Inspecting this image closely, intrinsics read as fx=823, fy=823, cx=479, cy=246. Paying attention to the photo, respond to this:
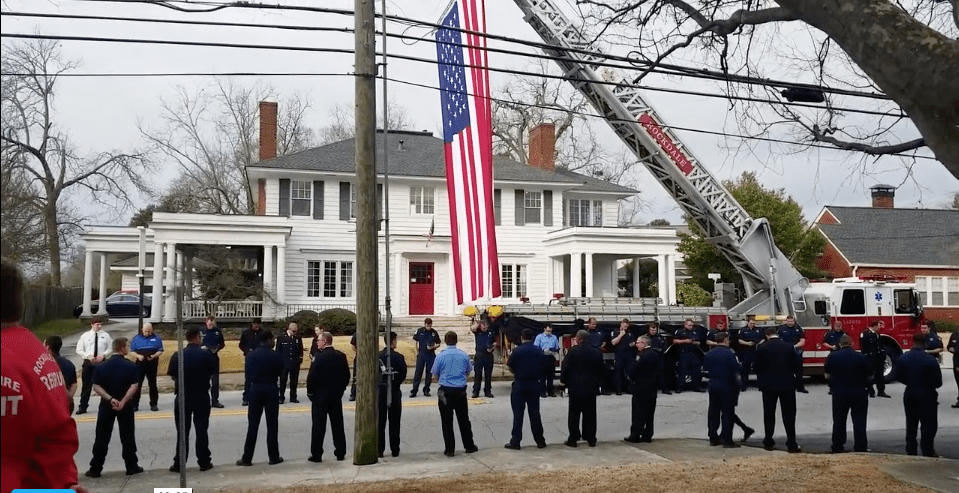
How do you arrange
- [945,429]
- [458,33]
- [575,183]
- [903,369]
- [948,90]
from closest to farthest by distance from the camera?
[948,90], [903,369], [458,33], [945,429], [575,183]

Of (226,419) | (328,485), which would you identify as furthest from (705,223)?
(328,485)

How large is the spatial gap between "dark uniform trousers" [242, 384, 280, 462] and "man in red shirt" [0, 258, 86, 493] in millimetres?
7435

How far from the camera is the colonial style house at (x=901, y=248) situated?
43.9 m

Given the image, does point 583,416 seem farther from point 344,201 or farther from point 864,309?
point 344,201

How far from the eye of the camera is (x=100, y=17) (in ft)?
37.1

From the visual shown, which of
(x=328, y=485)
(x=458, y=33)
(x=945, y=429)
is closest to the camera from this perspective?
(x=328, y=485)

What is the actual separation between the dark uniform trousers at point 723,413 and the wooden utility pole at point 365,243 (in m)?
5.30

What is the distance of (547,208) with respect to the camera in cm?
3584

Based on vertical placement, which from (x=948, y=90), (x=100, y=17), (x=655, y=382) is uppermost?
(x=100, y=17)

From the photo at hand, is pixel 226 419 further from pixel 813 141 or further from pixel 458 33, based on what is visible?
pixel 813 141

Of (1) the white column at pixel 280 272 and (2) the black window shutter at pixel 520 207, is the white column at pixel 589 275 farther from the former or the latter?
(1) the white column at pixel 280 272

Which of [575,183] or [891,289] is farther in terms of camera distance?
[575,183]

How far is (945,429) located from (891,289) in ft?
23.8

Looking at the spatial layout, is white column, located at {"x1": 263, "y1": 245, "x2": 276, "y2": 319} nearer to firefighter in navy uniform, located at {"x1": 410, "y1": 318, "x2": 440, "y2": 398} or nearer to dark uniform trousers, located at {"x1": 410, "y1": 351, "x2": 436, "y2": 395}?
dark uniform trousers, located at {"x1": 410, "y1": 351, "x2": 436, "y2": 395}
